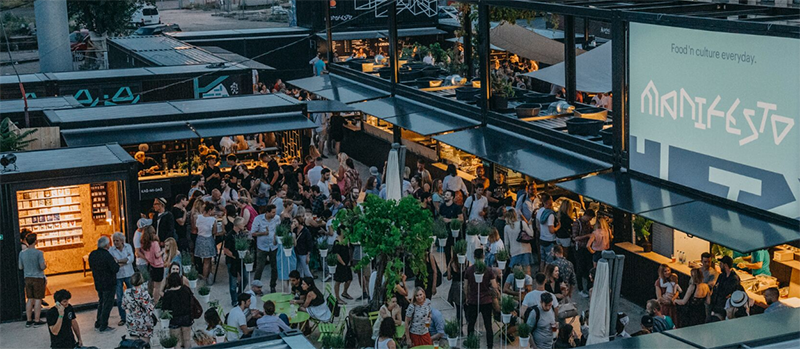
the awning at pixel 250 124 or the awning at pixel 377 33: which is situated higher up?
the awning at pixel 377 33

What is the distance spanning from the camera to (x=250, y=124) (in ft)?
61.4

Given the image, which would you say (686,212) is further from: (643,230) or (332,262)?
(332,262)

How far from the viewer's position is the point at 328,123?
23.8 m

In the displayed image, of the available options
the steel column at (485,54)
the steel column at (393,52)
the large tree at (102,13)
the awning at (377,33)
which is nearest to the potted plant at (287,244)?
the steel column at (485,54)

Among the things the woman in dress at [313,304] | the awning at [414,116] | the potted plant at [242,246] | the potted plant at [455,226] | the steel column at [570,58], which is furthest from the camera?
the awning at [414,116]

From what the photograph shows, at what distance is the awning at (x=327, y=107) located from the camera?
20.3 metres

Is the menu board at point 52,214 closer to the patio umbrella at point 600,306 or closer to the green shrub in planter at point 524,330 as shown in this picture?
the green shrub in planter at point 524,330

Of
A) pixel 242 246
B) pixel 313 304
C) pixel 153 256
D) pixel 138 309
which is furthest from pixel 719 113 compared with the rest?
pixel 153 256

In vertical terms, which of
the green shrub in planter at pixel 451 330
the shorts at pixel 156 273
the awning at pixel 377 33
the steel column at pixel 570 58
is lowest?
the shorts at pixel 156 273

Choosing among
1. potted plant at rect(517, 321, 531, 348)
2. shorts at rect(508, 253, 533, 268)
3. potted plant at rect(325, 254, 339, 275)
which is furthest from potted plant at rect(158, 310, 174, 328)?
shorts at rect(508, 253, 533, 268)

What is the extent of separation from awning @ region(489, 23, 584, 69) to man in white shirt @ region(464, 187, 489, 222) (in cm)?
972

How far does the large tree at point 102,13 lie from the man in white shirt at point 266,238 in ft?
74.4

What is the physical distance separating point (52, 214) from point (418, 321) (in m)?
6.92

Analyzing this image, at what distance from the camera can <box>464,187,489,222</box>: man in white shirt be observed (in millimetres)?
14953
